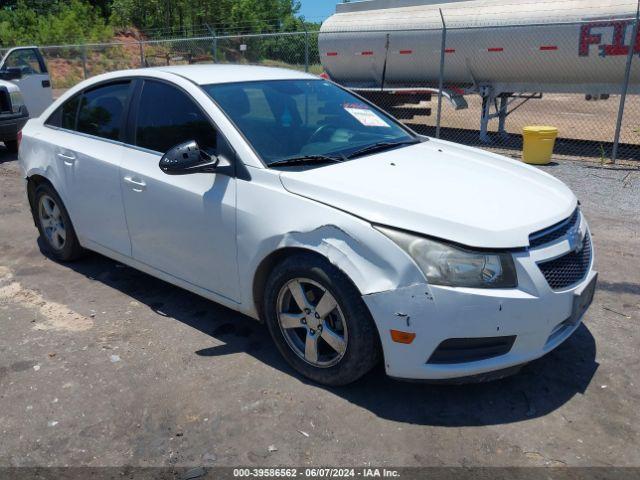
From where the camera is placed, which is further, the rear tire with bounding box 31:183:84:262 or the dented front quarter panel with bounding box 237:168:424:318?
the rear tire with bounding box 31:183:84:262

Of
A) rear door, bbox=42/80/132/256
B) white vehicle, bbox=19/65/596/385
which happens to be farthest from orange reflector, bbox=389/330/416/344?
rear door, bbox=42/80/132/256

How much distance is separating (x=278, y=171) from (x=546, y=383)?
1.93m

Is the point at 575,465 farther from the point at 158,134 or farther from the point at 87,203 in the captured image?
the point at 87,203

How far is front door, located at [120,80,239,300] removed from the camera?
3.56 metres

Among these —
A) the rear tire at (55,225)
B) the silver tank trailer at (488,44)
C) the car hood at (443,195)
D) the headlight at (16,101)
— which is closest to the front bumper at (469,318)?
the car hood at (443,195)

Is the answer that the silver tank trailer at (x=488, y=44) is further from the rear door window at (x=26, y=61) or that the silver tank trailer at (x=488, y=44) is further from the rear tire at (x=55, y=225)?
the rear tire at (x=55, y=225)

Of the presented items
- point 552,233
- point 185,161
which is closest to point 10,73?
point 185,161

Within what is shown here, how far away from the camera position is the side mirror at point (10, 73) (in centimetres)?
1045

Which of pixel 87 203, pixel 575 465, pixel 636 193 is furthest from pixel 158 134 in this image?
pixel 636 193

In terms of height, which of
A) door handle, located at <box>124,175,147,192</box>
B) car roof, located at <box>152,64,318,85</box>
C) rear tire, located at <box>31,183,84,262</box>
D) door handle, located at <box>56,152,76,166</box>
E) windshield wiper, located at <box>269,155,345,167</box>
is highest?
car roof, located at <box>152,64,318,85</box>

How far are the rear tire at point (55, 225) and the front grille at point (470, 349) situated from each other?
3.38 meters

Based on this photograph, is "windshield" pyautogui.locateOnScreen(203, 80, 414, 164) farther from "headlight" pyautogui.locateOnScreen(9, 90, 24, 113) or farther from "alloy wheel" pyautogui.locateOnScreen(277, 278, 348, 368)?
"headlight" pyautogui.locateOnScreen(9, 90, 24, 113)

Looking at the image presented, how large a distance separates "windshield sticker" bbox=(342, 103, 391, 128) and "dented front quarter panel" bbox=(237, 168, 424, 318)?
1162 mm

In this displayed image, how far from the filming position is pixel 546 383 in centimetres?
337
